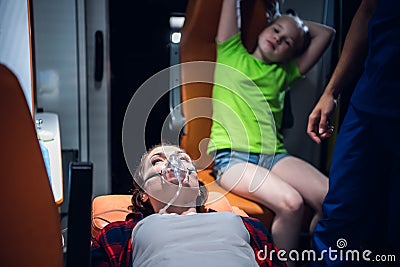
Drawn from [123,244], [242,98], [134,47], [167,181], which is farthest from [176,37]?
[123,244]

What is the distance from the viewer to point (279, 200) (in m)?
1.41

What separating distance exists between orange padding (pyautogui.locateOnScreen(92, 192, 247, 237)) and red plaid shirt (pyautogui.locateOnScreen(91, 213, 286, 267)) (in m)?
0.09

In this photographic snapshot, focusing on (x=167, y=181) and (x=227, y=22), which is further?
(x=227, y=22)

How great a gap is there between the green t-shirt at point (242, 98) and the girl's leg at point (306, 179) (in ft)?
0.24

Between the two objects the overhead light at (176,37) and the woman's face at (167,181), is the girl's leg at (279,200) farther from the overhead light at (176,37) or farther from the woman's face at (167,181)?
the overhead light at (176,37)

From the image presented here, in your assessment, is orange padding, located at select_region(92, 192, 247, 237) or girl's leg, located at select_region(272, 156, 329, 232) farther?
girl's leg, located at select_region(272, 156, 329, 232)

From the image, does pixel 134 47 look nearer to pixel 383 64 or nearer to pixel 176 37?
pixel 176 37

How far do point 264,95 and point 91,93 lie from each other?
1.91 ft

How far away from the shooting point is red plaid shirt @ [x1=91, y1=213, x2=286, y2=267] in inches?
41.6

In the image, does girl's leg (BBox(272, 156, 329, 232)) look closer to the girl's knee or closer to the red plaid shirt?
the girl's knee

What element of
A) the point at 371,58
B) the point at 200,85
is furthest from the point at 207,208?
the point at 371,58

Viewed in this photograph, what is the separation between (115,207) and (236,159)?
16.1 inches

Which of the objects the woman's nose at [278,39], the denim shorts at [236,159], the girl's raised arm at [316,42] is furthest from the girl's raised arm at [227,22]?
the denim shorts at [236,159]

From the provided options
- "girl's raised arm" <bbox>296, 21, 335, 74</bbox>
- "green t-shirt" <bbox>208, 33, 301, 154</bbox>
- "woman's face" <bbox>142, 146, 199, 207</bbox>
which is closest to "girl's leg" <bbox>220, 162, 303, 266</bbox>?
"green t-shirt" <bbox>208, 33, 301, 154</bbox>
